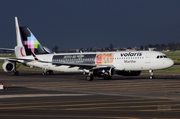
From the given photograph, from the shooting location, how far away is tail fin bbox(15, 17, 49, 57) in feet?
244

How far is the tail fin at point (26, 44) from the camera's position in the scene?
74500 mm

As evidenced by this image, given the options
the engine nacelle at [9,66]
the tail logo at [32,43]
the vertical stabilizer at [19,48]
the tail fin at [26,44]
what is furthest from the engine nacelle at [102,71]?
the engine nacelle at [9,66]

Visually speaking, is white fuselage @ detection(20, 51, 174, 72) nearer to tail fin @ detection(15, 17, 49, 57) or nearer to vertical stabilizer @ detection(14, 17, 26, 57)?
tail fin @ detection(15, 17, 49, 57)

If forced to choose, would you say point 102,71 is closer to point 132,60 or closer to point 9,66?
point 132,60

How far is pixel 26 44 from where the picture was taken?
246 ft

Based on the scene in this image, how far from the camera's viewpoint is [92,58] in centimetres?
6431

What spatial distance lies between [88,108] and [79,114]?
274cm

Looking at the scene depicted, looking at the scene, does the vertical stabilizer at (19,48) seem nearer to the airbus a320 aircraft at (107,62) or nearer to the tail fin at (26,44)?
the tail fin at (26,44)

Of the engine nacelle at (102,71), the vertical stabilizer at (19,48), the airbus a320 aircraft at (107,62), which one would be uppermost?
the vertical stabilizer at (19,48)

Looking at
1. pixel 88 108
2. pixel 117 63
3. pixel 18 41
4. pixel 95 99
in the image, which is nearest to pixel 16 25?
pixel 18 41

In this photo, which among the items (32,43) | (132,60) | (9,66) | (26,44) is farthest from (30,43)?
(132,60)

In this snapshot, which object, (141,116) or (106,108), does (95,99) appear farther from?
(141,116)

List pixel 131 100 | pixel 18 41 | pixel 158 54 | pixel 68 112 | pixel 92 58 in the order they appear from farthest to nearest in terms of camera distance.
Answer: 1. pixel 18 41
2. pixel 92 58
3. pixel 158 54
4. pixel 131 100
5. pixel 68 112

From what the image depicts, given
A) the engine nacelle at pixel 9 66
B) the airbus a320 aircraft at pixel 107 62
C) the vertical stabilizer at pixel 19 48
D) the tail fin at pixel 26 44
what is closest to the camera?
the airbus a320 aircraft at pixel 107 62
